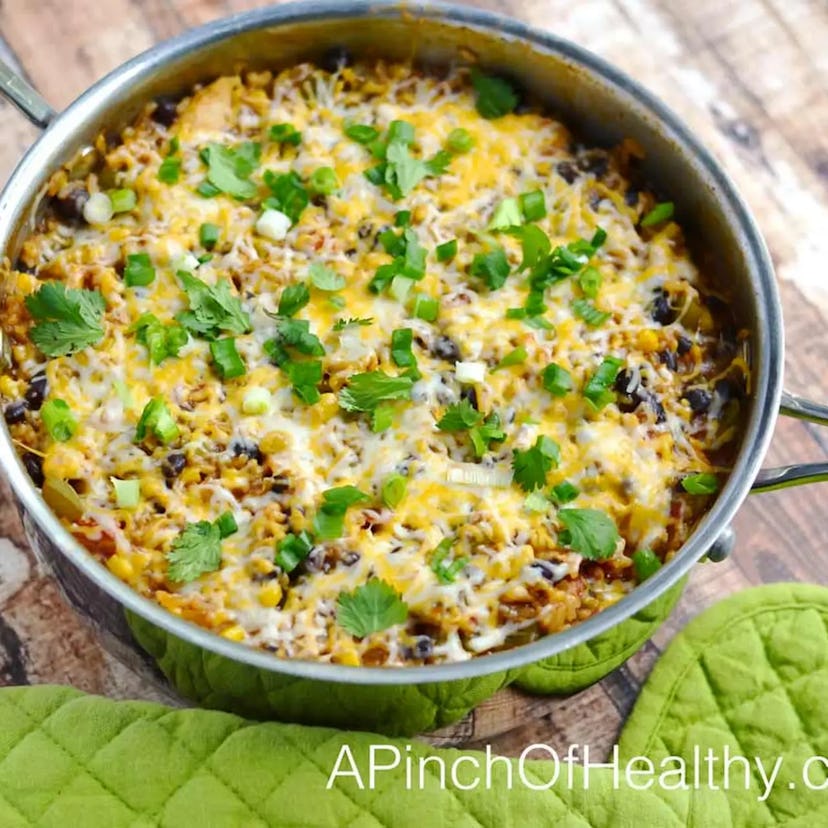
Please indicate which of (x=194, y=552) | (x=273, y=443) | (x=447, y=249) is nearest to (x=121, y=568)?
(x=194, y=552)

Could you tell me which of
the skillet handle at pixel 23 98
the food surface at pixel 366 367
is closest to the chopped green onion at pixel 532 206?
the food surface at pixel 366 367

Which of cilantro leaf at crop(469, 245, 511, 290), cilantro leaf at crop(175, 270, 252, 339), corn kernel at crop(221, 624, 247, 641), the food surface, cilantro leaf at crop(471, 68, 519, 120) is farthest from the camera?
cilantro leaf at crop(471, 68, 519, 120)

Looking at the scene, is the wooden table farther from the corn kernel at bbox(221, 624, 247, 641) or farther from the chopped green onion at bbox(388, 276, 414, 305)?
the chopped green onion at bbox(388, 276, 414, 305)

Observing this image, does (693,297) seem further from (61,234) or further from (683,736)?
(61,234)

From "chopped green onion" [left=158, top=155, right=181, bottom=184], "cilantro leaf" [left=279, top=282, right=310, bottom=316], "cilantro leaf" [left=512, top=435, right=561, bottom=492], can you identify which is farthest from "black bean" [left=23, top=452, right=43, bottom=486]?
"cilantro leaf" [left=512, top=435, right=561, bottom=492]

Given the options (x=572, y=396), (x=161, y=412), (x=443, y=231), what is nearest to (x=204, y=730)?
(x=161, y=412)

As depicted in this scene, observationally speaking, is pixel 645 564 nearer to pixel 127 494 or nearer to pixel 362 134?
pixel 127 494
